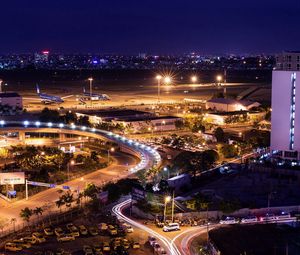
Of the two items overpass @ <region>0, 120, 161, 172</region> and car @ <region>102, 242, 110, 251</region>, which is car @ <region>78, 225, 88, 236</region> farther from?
overpass @ <region>0, 120, 161, 172</region>

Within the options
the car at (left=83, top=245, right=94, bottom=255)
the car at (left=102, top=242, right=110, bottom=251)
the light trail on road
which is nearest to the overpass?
the light trail on road

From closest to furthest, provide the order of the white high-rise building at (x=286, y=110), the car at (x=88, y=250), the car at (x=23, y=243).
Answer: the car at (x=88, y=250)
the car at (x=23, y=243)
the white high-rise building at (x=286, y=110)

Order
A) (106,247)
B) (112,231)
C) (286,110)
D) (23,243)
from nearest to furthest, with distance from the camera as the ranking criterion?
(106,247) < (23,243) < (112,231) < (286,110)

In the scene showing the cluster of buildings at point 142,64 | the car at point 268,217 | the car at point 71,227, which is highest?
the cluster of buildings at point 142,64

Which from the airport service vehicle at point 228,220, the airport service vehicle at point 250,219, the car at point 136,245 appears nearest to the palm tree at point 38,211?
the car at point 136,245

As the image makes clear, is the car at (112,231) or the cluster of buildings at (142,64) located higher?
the cluster of buildings at (142,64)

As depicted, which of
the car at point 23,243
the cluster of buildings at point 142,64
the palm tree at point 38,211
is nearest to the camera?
the car at point 23,243

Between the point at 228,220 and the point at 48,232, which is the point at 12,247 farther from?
the point at 228,220

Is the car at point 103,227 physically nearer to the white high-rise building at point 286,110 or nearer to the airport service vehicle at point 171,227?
the airport service vehicle at point 171,227

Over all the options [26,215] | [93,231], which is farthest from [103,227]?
[26,215]
